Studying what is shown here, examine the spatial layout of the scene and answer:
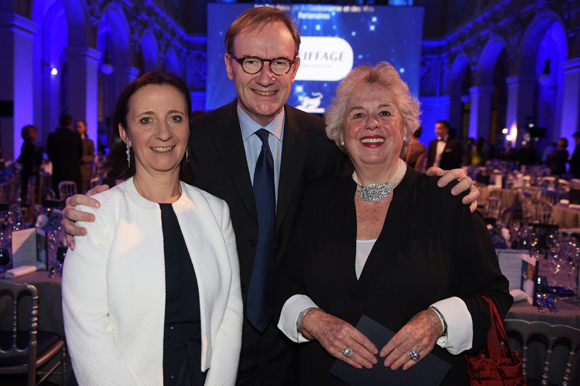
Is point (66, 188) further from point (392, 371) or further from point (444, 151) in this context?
point (444, 151)

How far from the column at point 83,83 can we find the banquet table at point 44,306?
31.5 feet

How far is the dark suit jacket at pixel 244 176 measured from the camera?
6.07ft

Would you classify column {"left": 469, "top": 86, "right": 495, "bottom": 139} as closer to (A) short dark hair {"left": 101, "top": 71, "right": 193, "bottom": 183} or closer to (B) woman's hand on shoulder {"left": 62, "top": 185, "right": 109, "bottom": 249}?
(A) short dark hair {"left": 101, "top": 71, "right": 193, "bottom": 183}

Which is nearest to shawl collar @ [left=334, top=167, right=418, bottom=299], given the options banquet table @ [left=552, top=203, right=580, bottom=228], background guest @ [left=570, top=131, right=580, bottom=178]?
banquet table @ [left=552, top=203, right=580, bottom=228]

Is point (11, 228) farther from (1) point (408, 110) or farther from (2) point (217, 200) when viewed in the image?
(1) point (408, 110)

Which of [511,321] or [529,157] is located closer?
[511,321]

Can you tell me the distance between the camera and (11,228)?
337cm

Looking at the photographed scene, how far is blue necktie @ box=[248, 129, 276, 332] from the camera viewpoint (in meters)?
1.85

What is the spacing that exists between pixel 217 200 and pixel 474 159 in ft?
38.8

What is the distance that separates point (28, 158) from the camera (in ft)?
24.2

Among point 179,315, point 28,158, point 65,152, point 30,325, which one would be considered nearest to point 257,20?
point 179,315

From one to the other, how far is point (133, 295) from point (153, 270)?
10cm

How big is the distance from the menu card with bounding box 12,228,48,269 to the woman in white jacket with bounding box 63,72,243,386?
1749 mm

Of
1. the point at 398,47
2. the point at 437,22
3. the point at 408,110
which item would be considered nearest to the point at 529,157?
the point at 398,47
